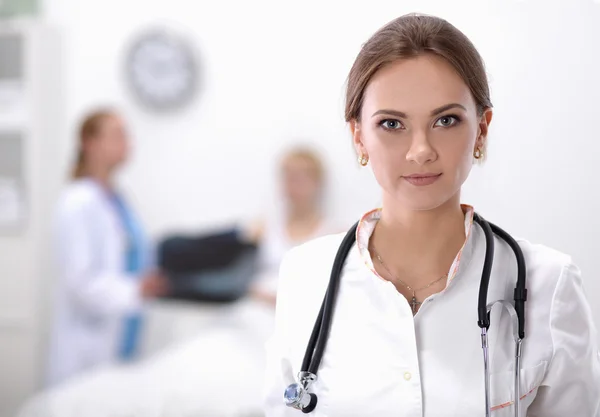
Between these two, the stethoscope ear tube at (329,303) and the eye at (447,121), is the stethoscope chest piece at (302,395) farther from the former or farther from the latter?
the eye at (447,121)

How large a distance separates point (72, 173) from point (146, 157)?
0.37m

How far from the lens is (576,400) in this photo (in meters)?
0.82

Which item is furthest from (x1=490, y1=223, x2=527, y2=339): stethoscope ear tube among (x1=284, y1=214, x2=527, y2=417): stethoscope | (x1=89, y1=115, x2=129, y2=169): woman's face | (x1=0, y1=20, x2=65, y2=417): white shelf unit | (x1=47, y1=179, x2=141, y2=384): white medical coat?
(x1=0, y1=20, x2=65, y2=417): white shelf unit

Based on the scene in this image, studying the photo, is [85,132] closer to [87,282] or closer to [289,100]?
[87,282]

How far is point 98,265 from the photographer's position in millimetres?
2920

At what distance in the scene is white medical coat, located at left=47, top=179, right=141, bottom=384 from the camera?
2865 millimetres

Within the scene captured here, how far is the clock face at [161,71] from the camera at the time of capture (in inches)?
127

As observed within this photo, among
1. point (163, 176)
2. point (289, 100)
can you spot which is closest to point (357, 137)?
point (289, 100)

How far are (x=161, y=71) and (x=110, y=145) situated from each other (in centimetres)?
45

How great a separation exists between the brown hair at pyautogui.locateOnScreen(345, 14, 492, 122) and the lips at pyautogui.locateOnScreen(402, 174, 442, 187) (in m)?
0.10

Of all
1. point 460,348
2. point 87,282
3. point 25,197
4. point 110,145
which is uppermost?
point 460,348

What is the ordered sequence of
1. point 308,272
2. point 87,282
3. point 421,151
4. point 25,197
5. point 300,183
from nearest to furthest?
point 421,151 → point 308,272 → point 87,282 → point 300,183 → point 25,197

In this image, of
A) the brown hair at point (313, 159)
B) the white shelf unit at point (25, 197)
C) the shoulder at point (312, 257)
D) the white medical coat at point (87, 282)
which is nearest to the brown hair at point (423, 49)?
the shoulder at point (312, 257)

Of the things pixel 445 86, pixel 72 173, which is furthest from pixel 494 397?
pixel 72 173
